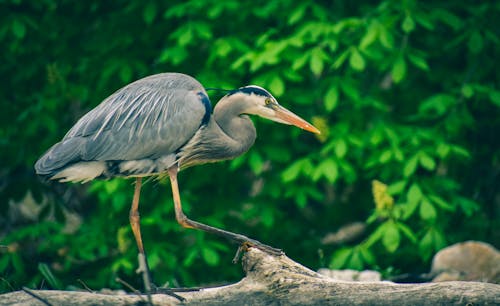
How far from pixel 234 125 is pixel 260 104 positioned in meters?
0.22

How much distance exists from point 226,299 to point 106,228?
3.78 m

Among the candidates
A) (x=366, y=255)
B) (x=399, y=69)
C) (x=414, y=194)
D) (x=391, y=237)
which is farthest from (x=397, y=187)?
(x=399, y=69)

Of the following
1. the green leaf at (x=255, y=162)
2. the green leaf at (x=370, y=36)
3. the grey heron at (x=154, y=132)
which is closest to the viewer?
the grey heron at (x=154, y=132)

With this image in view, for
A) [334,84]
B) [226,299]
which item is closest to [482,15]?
[334,84]

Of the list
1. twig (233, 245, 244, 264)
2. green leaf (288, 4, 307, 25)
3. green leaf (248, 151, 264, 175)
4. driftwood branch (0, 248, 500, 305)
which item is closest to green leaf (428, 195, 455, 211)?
green leaf (248, 151, 264, 175)

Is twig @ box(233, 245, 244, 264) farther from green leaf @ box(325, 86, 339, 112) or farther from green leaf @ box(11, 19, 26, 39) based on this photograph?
green leaf @ box(11, 19, 26, 39)

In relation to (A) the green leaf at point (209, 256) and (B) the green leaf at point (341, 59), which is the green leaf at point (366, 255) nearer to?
(A) the green leaf at point (209, 256)

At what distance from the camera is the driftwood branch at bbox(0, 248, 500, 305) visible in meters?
3.39

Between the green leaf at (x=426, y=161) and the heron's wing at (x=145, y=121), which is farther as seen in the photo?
the green leaf at (x=426, y=161)

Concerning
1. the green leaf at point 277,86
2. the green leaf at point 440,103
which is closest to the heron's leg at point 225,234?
the green leaf at point 277,86

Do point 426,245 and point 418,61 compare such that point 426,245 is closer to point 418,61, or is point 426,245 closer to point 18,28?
point 418,61

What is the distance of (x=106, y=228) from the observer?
7172mm

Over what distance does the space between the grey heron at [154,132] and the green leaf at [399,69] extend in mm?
1485

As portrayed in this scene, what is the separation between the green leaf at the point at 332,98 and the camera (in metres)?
6.30
